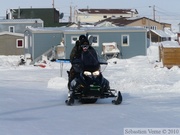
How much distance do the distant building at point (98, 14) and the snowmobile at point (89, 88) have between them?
87.8 m

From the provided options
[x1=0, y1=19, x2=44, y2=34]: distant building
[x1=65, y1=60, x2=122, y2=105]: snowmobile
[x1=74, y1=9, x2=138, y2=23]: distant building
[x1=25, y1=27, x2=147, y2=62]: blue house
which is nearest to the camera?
[x1=65, y1=60, x2=122, y2=105]: snowmobile

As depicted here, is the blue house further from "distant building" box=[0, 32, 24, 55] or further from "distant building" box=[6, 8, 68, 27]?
"distant building" box=[6, 8, 68, 27]

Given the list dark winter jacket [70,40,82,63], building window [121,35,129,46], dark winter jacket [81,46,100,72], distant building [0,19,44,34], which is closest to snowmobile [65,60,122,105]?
dark winter jacket [81,46,100,72]

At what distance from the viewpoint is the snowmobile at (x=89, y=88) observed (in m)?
9.94

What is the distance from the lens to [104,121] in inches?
307

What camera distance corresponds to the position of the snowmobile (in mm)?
9938

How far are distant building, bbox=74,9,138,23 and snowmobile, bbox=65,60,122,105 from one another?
87797 millimetres

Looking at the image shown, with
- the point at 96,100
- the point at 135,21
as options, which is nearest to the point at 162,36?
the point at 135,21

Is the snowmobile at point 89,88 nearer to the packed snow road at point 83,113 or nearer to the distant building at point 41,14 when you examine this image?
the packed snow road at point 83,113

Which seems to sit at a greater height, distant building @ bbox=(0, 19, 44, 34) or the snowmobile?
distant building @ bbox=(0, 19, 44, 34)

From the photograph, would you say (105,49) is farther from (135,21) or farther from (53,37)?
(135,21)

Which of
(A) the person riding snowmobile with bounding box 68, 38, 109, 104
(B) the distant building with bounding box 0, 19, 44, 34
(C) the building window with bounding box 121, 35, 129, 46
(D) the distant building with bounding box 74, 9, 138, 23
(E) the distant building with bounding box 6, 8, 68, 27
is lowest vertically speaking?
(A) the person riding snowmobile with bounding box 68, 38, 109, 104

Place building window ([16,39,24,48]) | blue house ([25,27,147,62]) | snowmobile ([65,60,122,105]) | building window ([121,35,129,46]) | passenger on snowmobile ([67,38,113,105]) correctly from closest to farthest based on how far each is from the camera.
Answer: snowmobile ([65,60,122,105]), passenger on snowmobile ([67,38,113,105]), blue house ([25,27,147,62]), building window ([121,35,129,46]), building window ([16,39,24,48])

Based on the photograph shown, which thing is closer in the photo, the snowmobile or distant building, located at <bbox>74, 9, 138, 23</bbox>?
the snowmobile
